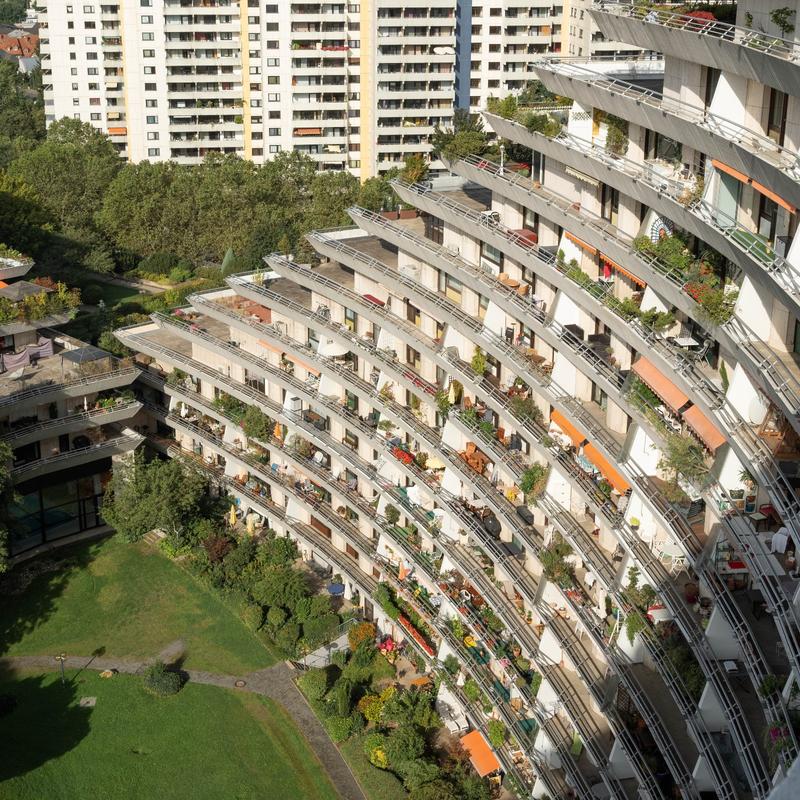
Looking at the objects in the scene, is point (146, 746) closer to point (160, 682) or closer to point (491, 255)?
point (160, 682)

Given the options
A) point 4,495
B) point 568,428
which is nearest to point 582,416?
point 568,428

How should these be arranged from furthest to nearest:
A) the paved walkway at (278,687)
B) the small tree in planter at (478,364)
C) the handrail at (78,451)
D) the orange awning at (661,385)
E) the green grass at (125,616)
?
the handrail at (78,451) → the green grass at (125,616) → the small tree in planter at (478,364) → the paved walkway at (278,687) → the orange awning at (661,385)

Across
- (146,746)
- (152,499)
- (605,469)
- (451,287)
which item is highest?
A: (451,287)

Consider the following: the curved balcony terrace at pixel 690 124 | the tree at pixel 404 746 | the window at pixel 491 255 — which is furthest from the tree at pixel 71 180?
the curved balcony terrace at pixel 690 124

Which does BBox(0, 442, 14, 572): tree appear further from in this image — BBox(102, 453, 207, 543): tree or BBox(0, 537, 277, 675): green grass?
BBox(102, 453, 207, 543): tree

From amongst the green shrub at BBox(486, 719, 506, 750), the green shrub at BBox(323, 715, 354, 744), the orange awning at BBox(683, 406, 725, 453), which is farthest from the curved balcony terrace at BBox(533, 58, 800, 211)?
the green shrub at BBox(323, 715, 354, 744)

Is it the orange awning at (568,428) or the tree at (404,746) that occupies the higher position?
the orange awning at (568,428)

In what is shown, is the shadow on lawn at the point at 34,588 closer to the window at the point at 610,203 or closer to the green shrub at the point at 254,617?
the green shrub at the point at 254,617

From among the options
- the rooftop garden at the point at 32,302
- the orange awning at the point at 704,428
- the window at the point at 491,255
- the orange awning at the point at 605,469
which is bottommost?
the rooftop garden at the point at 32,302

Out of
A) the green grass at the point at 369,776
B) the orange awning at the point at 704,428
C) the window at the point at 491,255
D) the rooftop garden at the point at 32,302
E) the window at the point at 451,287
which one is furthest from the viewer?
the rooftop garden at the point at 32,302
